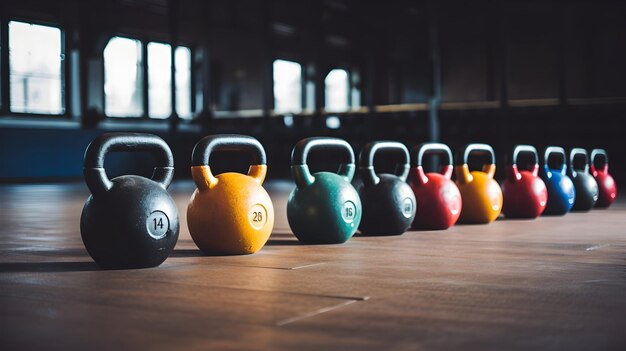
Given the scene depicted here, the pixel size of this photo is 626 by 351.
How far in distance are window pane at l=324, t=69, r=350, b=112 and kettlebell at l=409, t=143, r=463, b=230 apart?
20.2 metres

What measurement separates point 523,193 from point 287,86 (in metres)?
18.5

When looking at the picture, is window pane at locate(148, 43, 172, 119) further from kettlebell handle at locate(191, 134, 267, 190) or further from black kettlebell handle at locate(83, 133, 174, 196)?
black kettlebell handle at locate(83, 133, 174, 196)

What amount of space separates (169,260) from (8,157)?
14.1 m

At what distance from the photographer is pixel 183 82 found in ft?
68.7

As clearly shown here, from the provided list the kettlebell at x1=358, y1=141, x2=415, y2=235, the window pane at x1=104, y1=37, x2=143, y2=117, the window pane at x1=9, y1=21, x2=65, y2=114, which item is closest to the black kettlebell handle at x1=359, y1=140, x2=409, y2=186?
the kettlebell at x1=358, y1=141, x2=415, y2=235

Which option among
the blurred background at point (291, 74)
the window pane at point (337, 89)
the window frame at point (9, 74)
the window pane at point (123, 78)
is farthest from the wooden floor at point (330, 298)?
the window pane at point (337, 89)

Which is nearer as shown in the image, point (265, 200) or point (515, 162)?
point (265, 200)

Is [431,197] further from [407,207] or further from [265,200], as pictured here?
[265,200]

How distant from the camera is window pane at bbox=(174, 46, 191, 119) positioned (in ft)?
68.0

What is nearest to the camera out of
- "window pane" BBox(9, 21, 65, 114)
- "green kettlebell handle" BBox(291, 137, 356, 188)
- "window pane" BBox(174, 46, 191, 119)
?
"green kettlebell handle" BBox(291, 137, 356, 188)

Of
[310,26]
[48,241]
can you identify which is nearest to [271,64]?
[310,26]

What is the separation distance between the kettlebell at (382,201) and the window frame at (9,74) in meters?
13.5

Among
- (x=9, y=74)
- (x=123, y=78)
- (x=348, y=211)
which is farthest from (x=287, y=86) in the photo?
(x=348, y=211)

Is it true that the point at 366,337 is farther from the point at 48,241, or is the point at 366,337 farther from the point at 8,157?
the point at 8,157
